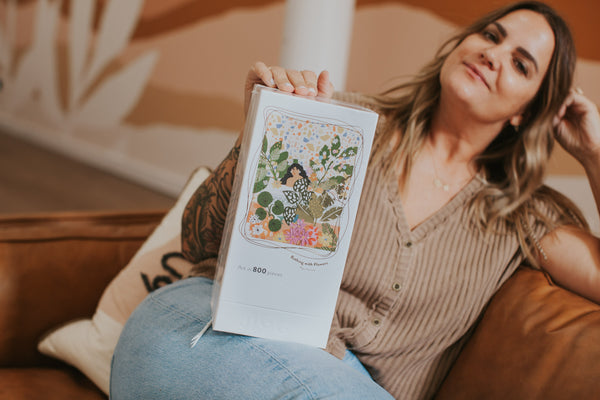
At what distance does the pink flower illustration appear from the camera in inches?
33.0

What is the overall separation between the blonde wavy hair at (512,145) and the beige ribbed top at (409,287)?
0.14 feet

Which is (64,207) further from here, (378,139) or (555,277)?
(555,277)

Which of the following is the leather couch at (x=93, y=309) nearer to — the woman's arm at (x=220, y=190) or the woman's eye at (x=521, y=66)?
the woman's arm at (x=220, y=190)

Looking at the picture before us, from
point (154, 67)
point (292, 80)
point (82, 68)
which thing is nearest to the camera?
point (292, 80)

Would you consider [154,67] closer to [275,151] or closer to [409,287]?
[409,287]

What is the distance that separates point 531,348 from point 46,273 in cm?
106

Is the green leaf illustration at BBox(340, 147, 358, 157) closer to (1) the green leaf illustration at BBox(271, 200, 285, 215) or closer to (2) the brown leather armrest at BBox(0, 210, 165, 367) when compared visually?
(1) the green leaf illustration at BBox(271, 200, 285, 215)

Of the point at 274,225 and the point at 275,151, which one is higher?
the point at 275,151

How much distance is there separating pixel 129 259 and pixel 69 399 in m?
0.39

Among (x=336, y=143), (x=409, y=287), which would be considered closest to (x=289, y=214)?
(x=336, y=143)

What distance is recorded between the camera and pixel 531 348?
1032 mm

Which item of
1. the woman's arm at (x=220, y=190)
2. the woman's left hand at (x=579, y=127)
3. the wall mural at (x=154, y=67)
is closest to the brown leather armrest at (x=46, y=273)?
the woman's arm at (x=220, y=190)

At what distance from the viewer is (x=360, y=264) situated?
116 centimetres

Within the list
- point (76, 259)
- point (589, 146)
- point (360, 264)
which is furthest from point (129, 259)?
point (589, 146)
